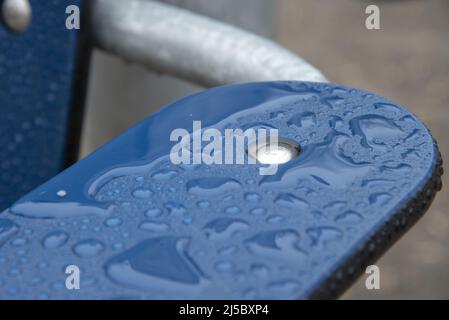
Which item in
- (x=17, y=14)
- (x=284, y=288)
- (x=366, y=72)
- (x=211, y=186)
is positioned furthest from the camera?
(x=366, y=72)

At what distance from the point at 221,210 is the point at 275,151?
0.08m

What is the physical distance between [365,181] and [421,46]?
2.01 meters

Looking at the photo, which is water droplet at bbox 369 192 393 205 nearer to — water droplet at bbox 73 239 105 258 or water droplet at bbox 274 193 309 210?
water droplet at bbox 274 193 309 210

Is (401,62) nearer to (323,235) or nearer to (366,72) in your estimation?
(366,72)

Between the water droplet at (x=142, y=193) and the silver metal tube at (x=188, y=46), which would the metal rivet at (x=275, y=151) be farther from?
the silver metal tube at (x=188, y=46)

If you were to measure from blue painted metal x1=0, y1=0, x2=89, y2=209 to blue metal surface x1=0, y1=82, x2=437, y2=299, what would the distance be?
42 centimetres

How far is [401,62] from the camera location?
8.00 ft

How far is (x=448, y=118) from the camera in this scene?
2.19m

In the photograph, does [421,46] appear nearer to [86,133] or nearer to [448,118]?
[448,118]

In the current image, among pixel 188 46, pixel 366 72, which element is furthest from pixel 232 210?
pixel 366 72

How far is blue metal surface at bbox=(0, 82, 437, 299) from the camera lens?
19.6 inches

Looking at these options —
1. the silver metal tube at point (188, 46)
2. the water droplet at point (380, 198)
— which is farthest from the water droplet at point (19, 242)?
the silver metal tube at point (188, 46)

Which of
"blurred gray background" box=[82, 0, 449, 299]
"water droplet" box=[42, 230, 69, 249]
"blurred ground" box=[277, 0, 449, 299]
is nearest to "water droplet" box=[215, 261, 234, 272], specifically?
"water droplet" box=[42, 230, 69, 249]
